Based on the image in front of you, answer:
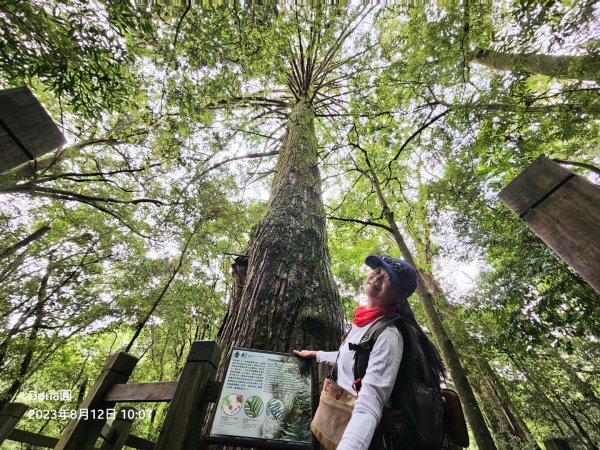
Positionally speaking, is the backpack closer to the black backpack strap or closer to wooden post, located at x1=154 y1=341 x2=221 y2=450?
the black backpack strap

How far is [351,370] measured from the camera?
1573 mm

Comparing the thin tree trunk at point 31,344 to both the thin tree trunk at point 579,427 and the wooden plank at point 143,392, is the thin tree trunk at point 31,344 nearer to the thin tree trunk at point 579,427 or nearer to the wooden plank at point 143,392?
the wooden plank at point 143,392

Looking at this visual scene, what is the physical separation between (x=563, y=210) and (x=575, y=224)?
82 mm

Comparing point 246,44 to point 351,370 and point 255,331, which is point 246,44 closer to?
point 255,331

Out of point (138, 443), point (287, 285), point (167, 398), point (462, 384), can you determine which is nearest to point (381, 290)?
point (287, 285)

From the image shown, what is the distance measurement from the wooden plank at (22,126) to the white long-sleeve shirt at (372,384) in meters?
2.29

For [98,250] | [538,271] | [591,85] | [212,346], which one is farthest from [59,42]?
[538,271]

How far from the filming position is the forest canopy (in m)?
2.62

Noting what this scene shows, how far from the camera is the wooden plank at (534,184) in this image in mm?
1262

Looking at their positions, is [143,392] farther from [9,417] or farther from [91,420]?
[9,417]

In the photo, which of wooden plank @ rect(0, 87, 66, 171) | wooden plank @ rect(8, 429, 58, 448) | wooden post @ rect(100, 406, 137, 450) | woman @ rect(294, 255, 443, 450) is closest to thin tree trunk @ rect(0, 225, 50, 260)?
wooden plank @ rect(8, 429, 58, 448)

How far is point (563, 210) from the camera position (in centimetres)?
120

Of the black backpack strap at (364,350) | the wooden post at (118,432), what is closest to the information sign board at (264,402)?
the black backpack strap at (364,350)

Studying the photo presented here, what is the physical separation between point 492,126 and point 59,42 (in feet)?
17.4
